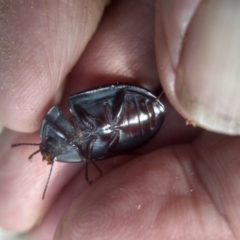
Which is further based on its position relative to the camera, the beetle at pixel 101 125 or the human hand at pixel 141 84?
the beetle at pixel 101 125

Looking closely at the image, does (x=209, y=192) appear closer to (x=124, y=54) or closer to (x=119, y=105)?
(x=119, y=105)

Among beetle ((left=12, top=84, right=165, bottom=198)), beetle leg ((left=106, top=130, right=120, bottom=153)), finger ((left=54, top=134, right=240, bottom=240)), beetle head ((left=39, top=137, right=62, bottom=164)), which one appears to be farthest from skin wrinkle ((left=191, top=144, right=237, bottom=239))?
beetle head ((left=39, top=137, right=62, bottom=164))

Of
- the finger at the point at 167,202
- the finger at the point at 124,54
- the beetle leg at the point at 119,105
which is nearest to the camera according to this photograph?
the finger at the point at 167,202

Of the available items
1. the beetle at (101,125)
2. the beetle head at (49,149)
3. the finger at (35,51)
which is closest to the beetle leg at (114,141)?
the beetle at (101,125)

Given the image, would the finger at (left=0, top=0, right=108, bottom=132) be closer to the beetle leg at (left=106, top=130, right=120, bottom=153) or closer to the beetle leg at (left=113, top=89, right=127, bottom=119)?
the beetle leg at (left=113, top=89, right=127, bottom=119)

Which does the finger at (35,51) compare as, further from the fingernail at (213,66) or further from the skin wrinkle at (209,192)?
the skin wrinkle at (209,192)

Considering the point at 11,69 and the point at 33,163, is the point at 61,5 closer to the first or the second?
the point at 11,69
